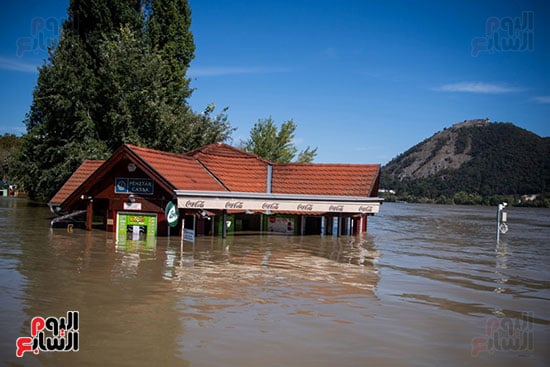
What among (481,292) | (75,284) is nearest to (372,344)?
(481,292)

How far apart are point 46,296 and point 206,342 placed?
17.3ft

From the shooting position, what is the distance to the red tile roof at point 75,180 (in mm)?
33438

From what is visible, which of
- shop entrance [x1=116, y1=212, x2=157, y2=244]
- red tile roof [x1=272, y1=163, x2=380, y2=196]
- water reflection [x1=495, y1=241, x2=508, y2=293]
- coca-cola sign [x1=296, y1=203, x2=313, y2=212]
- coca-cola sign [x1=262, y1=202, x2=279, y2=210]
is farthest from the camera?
red tile roof [x1=272, y1=163, x2=380, y2=196]

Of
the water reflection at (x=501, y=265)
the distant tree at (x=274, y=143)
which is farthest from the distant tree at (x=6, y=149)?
the water reflection at (x=501, y=265)

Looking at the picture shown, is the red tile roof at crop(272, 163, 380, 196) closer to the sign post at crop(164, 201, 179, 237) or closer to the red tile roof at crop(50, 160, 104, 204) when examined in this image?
the sign post at crop(164, 201, 179, 237)

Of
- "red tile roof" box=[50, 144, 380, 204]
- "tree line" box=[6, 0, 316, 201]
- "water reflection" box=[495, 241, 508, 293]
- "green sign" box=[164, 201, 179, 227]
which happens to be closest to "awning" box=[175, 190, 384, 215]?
"green sign" box=[164, 201, 179, 227]

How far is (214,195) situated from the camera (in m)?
27.5

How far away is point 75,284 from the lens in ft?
47.3

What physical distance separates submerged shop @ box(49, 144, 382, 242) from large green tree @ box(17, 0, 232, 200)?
5210 millimetres

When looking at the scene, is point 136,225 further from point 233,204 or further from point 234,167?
point 234,167

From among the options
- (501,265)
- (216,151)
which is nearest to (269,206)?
(216,151)

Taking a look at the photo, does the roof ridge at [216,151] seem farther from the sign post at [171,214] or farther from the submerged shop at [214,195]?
the sign post at [171,214]

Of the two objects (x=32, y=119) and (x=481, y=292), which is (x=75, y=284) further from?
(x=32, y=119)

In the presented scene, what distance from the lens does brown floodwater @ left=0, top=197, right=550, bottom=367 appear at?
9570 millimetres
